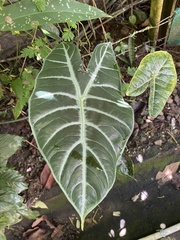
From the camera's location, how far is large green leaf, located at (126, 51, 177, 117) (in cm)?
115

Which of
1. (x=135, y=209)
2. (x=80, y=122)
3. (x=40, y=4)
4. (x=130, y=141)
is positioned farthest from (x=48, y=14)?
(x=135, y=209)

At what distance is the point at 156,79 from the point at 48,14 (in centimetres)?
40

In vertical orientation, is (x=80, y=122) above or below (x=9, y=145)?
above

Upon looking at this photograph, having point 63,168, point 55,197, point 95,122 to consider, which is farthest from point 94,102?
point 55,197

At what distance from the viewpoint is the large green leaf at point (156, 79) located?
3.78ft

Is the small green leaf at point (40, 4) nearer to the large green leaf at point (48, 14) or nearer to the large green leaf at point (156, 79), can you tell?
the large green leaf at point (48, 14)

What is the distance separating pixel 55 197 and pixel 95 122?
674 millimetres

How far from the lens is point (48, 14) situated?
1128mm

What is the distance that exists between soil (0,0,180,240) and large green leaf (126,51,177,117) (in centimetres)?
42

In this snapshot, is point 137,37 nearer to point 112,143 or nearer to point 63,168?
point 112,143

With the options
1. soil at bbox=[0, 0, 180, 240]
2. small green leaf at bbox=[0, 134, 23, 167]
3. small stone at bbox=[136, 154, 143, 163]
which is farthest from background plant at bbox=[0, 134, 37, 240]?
small stone at bbox=[136, 154, 143, 163]

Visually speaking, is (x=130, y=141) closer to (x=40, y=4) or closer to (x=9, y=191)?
(x=9, y=191)

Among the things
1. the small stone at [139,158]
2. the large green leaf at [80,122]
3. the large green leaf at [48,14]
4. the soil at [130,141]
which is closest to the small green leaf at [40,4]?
the large green leaf at [48,14]

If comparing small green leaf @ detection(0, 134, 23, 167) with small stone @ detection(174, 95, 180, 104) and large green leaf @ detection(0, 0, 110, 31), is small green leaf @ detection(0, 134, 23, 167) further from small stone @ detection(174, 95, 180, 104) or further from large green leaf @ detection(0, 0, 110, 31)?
small stone @ detection(174, 95, 180, 104)
